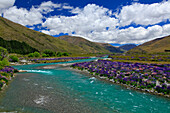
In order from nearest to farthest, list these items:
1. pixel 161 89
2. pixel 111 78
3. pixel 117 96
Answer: pixel 117 96, pixel 161 89, pixel 111 78

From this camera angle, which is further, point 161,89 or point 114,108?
point 161,89

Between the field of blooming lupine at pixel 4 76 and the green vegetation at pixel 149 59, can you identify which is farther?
the green vegetation at pixel 149 59

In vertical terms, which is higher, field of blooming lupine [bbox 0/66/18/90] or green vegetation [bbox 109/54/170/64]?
green vegetation [bbox 109/54/170/64]

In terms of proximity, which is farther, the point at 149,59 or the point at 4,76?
the point at 149,59

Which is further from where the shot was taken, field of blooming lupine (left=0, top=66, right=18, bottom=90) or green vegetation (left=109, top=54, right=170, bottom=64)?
green vegetation (left=109, top=54, right=170, bottom=64)

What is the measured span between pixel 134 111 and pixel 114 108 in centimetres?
229

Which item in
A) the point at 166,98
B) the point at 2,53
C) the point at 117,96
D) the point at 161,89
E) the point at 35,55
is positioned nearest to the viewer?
the point at 166,98

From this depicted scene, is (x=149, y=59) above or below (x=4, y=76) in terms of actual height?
above

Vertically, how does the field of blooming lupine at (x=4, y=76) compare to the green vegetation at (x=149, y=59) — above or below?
below

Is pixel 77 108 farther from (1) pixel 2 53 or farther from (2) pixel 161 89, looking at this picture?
(1) pixel 2 53

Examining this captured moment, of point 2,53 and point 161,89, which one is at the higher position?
point 2,53

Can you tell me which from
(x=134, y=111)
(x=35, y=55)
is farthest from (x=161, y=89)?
(x=35, y=55)

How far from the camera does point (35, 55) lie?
123m

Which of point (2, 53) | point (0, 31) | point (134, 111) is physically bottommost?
point (134, 111)
